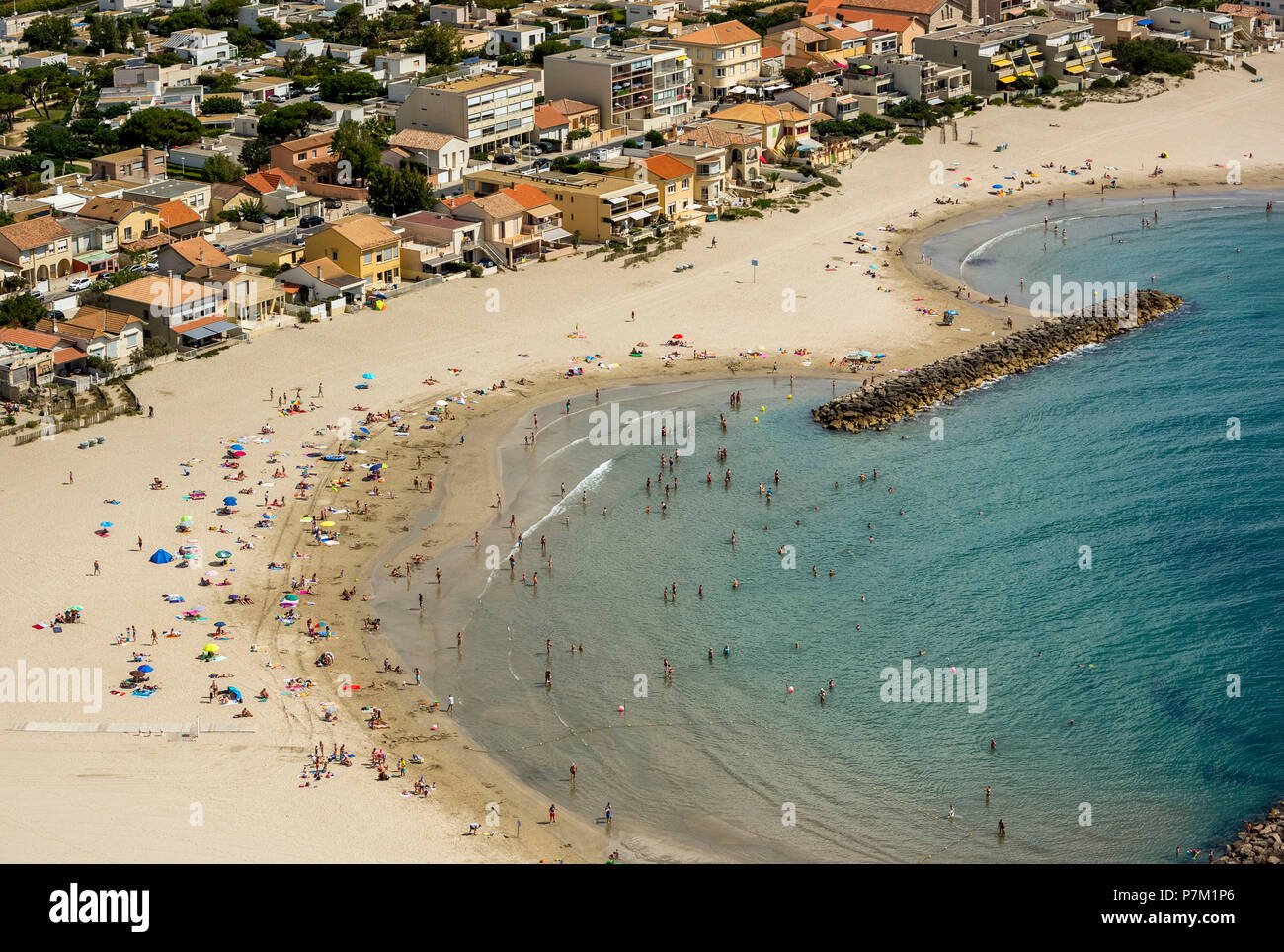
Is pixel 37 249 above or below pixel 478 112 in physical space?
below

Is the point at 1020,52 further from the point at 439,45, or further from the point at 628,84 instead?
the point at 439,45

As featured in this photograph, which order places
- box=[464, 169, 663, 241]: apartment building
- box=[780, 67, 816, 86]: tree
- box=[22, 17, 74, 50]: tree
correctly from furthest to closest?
box=[22, 17, 74, 50]: tree → box=[780, 67, 816, 86]: tree → box=[464, 169, 663, 241]: apartment building

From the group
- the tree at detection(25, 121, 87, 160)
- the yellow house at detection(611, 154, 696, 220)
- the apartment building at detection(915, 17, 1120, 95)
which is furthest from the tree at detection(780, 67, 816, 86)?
the tree at detection(25, 121, 87, 160)

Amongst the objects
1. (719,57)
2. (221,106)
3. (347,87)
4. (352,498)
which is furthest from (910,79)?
(352,498)

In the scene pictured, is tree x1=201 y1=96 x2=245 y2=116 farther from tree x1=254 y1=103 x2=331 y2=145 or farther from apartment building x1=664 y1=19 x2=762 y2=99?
apartment building x1=664 y1=19 x2=762 y2=99

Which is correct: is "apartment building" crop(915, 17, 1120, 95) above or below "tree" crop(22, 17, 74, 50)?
above

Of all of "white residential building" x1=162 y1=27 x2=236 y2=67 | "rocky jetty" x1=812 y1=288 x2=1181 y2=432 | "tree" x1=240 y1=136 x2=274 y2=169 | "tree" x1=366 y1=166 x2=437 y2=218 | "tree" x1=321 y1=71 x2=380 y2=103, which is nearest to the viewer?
"rocky jetty" x1=812 y1=288 x2=1181 y2=432

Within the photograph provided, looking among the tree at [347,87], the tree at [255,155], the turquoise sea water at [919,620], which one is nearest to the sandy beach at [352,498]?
the turquoise sea water at [919,620]
